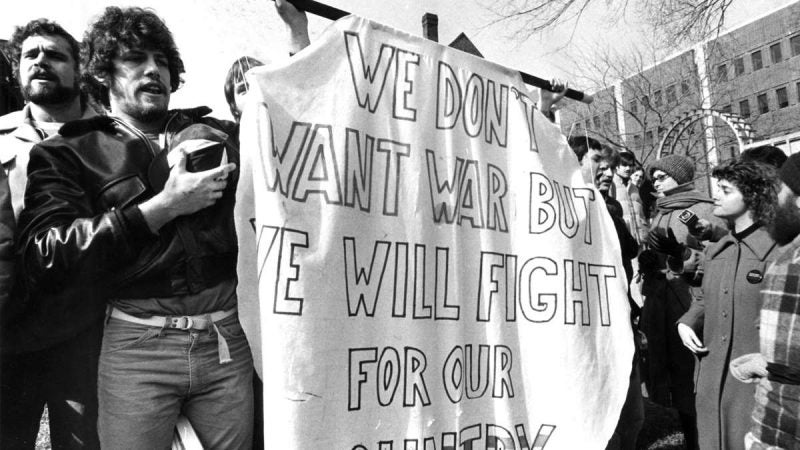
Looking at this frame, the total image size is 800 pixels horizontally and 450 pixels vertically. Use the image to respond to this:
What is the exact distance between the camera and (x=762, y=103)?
1391 inches

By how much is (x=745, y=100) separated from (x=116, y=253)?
3968 cm

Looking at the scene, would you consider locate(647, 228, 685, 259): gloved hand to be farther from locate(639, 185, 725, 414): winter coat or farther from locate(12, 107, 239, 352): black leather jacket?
locate(12, 107, 239, 352): black leather jacket

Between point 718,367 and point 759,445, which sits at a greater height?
point 718,367

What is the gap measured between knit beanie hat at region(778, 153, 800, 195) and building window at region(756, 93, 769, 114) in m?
37.4

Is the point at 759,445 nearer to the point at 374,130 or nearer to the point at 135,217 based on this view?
the point at 374,130

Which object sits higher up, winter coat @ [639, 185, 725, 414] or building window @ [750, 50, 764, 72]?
building window @ [750, 50, 764, 72]

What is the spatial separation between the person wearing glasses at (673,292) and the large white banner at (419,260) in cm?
144

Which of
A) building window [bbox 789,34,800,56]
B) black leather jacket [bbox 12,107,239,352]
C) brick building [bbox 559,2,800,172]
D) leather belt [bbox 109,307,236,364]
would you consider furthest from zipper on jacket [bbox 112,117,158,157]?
building window [bbox 789,34,800,56]

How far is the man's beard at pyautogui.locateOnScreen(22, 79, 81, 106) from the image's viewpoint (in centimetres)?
244

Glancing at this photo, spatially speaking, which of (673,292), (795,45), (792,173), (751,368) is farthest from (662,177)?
(795,45)

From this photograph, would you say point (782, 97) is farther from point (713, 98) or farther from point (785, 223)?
point (785, 223)

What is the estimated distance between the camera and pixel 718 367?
285 centimetres

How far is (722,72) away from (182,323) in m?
21.8

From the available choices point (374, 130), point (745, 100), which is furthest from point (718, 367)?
point (745, 100)
